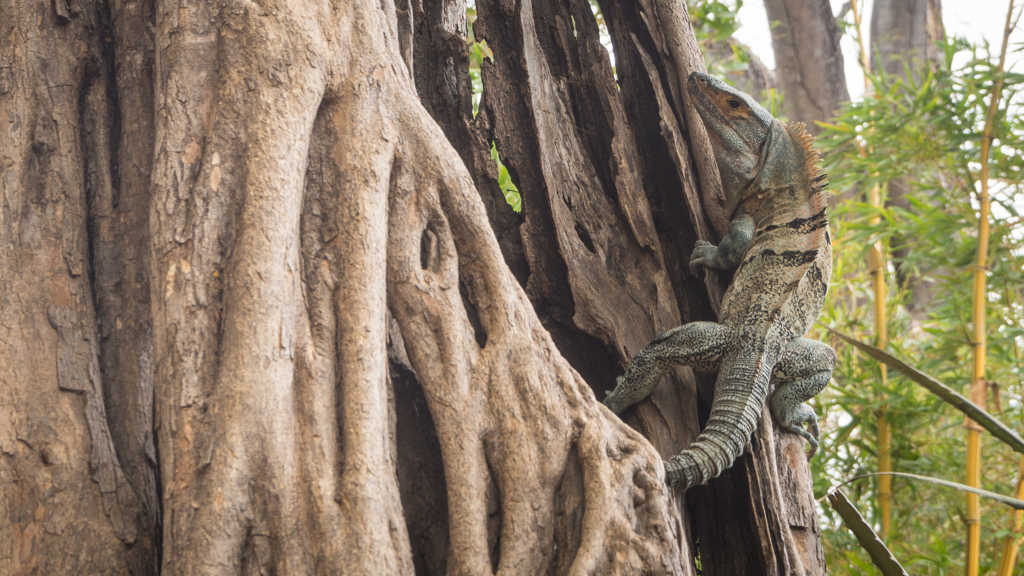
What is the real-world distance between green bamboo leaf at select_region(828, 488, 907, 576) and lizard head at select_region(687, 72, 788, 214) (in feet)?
4.91

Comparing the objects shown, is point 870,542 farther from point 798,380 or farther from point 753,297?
point 753,297

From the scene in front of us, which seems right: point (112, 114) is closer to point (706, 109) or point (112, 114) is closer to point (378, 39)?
point (378, 39)

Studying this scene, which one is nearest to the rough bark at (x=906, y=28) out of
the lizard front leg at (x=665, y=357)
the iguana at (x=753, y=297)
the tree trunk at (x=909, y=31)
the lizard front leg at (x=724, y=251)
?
the tree trunk at (x=909, y=31)

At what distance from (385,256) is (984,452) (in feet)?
12.4

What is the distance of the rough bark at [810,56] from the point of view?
6.84 m

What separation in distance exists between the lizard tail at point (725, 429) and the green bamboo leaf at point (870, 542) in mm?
468

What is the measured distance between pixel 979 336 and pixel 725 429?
157 centimetres

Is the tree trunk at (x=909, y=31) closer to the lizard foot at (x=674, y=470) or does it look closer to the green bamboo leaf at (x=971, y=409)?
the lizard foot at (x=674, y=470)

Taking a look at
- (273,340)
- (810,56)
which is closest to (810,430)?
(273,340)

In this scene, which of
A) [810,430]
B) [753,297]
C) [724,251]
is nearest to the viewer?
[753,297]

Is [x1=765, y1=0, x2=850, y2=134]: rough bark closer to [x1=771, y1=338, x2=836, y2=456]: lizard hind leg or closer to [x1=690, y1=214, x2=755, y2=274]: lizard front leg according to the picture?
[x1=690, y1=214, x2=755, y2=274]: lizard front leg

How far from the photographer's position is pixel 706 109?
9.45 feet

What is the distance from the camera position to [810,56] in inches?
272

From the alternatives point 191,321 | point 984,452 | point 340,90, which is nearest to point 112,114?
point 340,90
